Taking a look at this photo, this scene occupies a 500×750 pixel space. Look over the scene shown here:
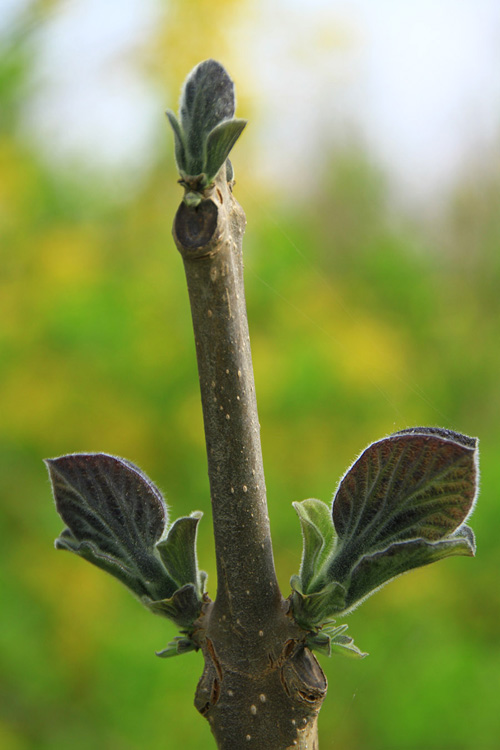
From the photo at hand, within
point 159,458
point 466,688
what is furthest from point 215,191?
point 159,458

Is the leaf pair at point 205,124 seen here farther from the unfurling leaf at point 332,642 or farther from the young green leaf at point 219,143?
the unfurling leaf at point 332,642

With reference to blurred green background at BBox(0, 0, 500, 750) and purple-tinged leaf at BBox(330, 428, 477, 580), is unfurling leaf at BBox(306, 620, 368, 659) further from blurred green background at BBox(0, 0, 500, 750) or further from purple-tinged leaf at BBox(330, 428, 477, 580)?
blurred green background at BBox(0, 0, 500, 750)

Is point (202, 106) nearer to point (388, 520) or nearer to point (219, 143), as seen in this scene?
point (219, 143)

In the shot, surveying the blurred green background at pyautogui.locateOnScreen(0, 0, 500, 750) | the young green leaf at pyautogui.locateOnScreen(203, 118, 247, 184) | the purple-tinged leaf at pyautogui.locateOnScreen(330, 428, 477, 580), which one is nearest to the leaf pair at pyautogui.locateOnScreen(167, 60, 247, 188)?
the young green leaf at pyautogui.locateOnScreen(203, 118, 247, 184)

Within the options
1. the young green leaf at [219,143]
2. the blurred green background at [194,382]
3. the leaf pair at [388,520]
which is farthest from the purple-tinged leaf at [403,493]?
the blurred green background at [194,382]

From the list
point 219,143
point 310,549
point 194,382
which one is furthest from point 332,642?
point 194,382
